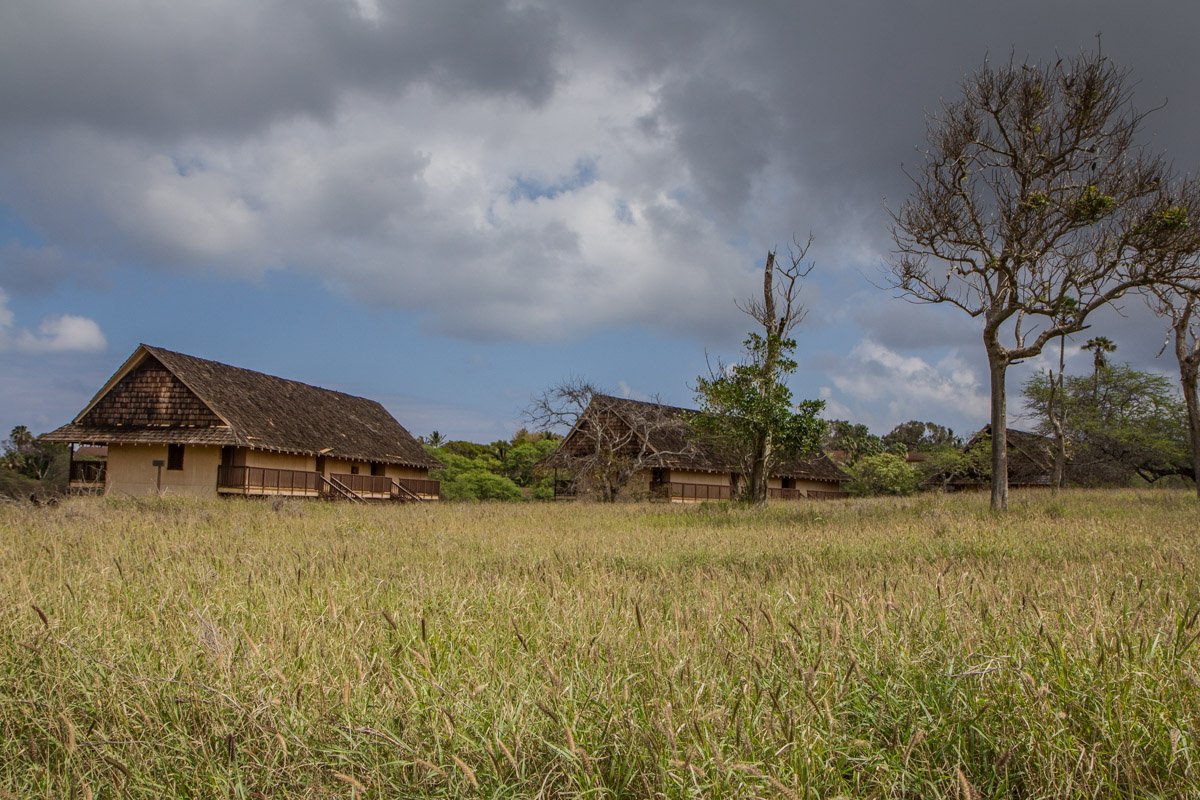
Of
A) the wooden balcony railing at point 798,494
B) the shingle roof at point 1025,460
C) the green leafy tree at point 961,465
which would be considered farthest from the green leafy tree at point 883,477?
the shingle roof at point 1025,460

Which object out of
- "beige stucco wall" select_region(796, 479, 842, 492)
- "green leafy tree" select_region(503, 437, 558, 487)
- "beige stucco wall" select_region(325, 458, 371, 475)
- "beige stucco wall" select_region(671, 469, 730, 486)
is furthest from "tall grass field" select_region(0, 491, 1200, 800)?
"beige stucco wall" select_region(796, 479, 842, 492)

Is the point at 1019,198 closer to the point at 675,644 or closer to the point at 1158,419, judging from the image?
the point at 675,644

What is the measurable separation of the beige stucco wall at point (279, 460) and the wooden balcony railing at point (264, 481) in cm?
88

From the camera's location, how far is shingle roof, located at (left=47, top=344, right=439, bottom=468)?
32656mm

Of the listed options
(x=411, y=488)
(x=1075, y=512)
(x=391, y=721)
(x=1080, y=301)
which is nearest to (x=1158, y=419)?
(x=1080, y=301)

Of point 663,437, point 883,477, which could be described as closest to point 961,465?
point 883,477

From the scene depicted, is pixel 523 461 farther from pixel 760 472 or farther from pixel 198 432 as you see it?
pixel 760 472

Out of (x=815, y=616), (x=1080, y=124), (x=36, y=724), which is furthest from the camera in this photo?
(x=1080, y=124)

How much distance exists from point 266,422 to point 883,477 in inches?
1394

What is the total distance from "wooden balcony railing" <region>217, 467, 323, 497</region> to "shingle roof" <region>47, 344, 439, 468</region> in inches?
37.9

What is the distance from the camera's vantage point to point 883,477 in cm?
5003

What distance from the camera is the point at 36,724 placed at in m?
3.41

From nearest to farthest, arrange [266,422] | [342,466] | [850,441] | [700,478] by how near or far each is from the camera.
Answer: [266,422]
[342,466]
[700,478]
[850,441]

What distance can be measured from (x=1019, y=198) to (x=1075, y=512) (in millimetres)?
7367
